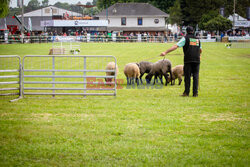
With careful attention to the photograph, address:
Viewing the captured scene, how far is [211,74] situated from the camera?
1680 centimetres

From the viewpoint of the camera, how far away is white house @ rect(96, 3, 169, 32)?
7625cm

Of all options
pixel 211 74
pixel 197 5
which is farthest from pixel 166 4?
pixel 211 74

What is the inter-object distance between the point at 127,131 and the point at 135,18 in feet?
237

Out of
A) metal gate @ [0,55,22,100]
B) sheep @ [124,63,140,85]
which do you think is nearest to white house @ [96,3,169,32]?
metal gate @ [0,55,22,100]

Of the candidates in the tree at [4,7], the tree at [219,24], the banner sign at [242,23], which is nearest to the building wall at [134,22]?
the tree at [219,24]

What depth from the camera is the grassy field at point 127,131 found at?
5.24 metres

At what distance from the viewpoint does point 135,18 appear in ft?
252

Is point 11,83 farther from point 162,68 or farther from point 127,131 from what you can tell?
point 162,68

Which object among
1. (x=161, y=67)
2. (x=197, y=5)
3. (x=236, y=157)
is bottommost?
(x=236, y=157)

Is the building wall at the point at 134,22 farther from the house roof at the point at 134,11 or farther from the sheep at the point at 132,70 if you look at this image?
the sheep at the point at 132,70

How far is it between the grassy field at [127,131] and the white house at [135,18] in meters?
67.4

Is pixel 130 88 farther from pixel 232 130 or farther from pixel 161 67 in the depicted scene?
pixel 232 130

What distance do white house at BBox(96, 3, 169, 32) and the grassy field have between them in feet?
221

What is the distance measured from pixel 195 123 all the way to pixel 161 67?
6078mm
